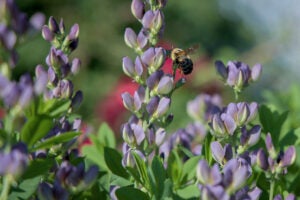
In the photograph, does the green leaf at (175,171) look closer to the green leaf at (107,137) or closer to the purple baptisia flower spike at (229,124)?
the purple baptisia flower spike at (229,124)

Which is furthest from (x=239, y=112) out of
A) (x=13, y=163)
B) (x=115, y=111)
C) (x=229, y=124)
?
(x=115, y=111)

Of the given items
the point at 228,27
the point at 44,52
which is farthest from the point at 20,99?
the point at 228,27

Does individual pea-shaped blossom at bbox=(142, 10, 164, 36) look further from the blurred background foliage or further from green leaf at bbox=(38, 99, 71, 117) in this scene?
the blurred background foliage

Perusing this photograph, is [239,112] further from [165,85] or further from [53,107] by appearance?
[53,107]

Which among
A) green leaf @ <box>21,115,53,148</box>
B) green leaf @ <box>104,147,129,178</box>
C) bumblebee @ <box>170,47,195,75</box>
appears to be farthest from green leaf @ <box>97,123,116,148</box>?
green leaf @ <box>21,115,53,148</box>

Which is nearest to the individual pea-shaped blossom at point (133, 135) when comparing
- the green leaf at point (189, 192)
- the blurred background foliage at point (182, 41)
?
the green leaf at point (189, 192)

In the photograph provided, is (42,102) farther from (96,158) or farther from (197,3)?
(197,3)
